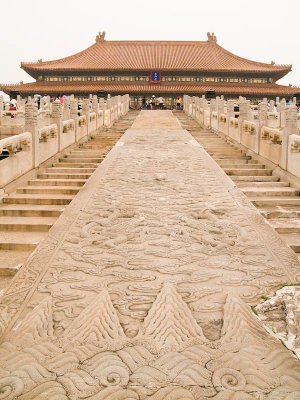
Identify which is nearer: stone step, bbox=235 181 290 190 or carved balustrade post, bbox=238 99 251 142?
stone step, bbox=235 181 290 190

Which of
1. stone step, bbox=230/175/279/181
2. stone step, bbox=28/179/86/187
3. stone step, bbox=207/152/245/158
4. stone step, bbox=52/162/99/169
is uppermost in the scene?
stone step, bbox=207/152/245/158

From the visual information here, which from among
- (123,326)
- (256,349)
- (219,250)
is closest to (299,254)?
(219,250)

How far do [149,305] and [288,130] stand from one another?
5046 mm

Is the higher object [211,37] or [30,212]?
[211,37]

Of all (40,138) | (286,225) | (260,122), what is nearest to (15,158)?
(40,138)

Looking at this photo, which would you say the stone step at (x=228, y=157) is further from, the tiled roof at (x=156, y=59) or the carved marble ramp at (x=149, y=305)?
the tiled roof at (x=156, y=59)

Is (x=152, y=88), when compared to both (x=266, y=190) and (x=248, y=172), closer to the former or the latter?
(x=248, y=172)

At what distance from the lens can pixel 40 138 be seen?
7.93m

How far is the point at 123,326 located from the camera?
9.65 feet

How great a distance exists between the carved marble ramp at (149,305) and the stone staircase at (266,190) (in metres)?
0.36

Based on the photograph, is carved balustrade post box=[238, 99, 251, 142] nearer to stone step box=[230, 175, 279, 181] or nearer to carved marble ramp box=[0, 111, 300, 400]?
stone step box=[230, 175, 279, 181]

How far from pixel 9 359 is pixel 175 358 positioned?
1.08 m

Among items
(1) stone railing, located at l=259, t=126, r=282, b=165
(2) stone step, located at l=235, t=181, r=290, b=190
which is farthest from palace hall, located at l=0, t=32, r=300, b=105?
(2) stone step, located at l=235, t=181, r=290, b=190

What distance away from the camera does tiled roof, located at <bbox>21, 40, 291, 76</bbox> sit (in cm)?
3272
